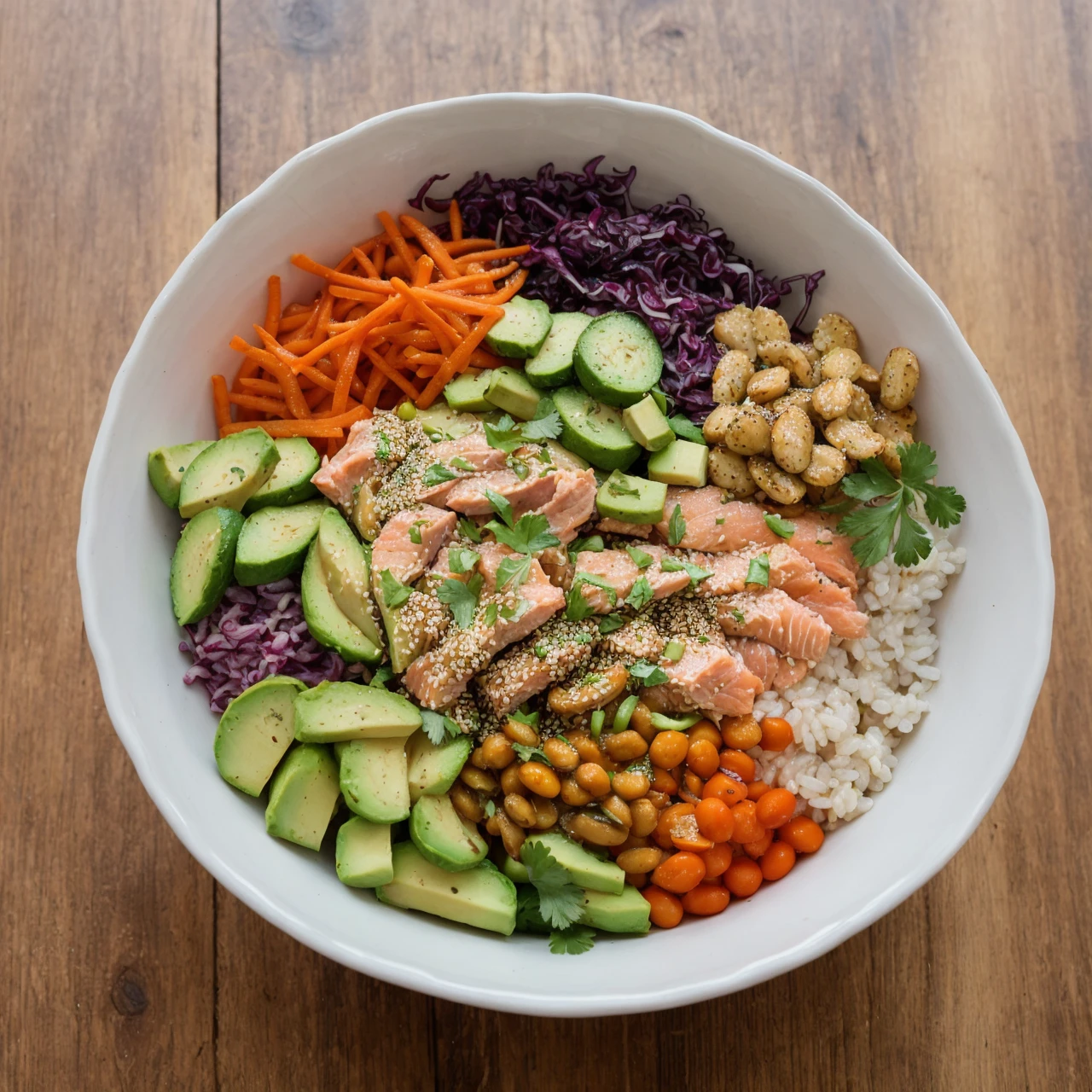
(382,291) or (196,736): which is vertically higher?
(382,291)

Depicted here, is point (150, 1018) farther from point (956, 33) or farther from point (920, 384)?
point (956, 33)

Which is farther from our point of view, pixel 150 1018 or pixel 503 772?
pixel 150 1018

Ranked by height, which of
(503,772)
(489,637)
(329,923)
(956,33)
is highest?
(956,33)

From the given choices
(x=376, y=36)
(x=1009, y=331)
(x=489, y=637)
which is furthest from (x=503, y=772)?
(x=376, y=36)

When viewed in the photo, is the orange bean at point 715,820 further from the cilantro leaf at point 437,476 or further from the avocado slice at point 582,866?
the cilantro leaf at point 437,476

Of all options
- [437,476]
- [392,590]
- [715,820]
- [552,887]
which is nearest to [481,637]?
[392,590]

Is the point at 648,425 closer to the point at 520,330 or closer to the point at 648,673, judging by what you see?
the point at 520,330

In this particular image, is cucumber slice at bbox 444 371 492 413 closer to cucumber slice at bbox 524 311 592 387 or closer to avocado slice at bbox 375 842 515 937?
cucumber slice at bbox 524 311 592 387
